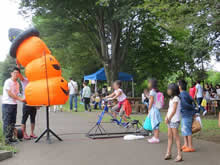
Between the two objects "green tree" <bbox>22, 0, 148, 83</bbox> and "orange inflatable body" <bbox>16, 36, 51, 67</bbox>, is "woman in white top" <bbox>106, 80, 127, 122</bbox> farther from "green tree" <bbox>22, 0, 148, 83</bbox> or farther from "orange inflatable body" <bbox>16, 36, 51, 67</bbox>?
"green tree" <bbox>22, 0, 148, 83</bbox>

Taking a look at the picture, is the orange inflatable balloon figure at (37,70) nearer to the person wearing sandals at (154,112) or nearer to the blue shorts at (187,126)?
the person wearing sandals at (154,112)

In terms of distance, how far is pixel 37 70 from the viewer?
8.17 metres

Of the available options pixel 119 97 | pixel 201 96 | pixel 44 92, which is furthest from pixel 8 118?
pixel 201 96

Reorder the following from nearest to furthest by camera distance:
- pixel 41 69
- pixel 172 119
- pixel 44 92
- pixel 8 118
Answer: pixel 172 119 < pixel 8 118 < pixel 44 92 < pixel 41 69

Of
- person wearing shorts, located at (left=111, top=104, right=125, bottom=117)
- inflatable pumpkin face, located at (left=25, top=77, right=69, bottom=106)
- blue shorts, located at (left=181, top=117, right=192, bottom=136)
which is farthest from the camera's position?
person wearing shorts, located at (left=111, top=104, right=125, bottom=117)

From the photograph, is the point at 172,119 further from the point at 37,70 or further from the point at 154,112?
the point at 37,70

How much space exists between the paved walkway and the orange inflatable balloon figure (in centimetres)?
130

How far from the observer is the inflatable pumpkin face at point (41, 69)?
26.8 ft

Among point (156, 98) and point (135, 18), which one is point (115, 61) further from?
point (156, 98)

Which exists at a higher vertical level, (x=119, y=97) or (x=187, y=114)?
(x=119, y=97)

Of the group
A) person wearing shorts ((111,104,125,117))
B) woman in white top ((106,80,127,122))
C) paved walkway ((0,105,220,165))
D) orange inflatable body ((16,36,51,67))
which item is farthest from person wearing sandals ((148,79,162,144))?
orange inflatable body ((16,36,51,67))

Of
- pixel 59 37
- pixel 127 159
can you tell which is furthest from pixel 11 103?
pixel 59 37

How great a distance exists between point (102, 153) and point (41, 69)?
3.06 meters

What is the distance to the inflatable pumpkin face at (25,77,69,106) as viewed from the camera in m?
7.94
